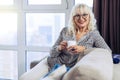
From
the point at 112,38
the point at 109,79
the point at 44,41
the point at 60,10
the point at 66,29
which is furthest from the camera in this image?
the point at 44,41

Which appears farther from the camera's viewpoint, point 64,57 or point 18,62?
point 18,62

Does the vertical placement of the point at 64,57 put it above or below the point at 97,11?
below

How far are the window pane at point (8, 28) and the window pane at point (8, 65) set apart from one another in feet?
0.58

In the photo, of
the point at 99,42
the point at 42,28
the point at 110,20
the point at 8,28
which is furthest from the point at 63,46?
the point at 8,28

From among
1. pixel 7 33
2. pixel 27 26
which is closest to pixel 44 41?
pixel 27 26

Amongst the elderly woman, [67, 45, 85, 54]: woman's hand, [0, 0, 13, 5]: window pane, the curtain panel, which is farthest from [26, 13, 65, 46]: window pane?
[67, 45, 85, 54]: woman's hand

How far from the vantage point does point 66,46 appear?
222 cm

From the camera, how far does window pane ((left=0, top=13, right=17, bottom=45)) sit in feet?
11.4

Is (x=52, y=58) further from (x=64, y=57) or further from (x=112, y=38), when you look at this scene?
(x=112, y=38)

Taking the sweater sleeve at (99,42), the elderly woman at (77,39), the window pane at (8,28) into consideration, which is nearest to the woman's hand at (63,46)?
the elderly woman at (77,39)

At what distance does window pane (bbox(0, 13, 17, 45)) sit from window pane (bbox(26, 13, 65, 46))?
0.67 feet

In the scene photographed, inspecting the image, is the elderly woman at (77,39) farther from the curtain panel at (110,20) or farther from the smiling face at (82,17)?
the curtain panel at (110,20)

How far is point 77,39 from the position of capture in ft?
7.98

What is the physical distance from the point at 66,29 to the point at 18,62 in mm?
1253
